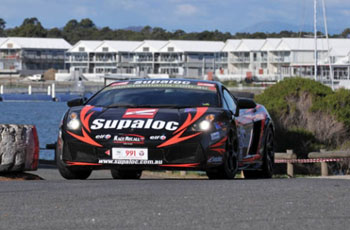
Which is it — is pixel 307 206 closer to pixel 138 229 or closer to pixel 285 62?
pixel 138 229

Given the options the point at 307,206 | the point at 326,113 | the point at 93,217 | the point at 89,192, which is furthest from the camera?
the point at 326,113

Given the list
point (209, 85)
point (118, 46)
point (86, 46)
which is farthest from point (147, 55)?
point (209, 85)

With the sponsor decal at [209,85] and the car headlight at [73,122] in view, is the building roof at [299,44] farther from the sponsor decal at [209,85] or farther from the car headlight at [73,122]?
the car headlight at [73,122]

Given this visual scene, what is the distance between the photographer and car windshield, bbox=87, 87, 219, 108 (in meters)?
10.9

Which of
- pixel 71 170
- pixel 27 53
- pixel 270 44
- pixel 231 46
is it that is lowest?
pixel 27 53

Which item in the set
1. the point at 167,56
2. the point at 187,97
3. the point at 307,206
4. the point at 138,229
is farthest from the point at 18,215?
the point at 167,56

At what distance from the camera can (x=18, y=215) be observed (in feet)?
22.1

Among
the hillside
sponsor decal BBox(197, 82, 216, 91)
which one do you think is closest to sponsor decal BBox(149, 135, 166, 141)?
sponsor decal BBox(197, 82, 216, 91)

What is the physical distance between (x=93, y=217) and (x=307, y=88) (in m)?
32.2

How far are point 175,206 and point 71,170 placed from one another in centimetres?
381

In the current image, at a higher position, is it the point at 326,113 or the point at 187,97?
the point at 187,97

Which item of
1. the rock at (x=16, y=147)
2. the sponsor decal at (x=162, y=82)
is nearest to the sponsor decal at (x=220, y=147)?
the sponsor decal at (x=162, y=82)

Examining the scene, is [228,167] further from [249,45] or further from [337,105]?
[249,45]

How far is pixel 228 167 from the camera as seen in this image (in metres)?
10.7
